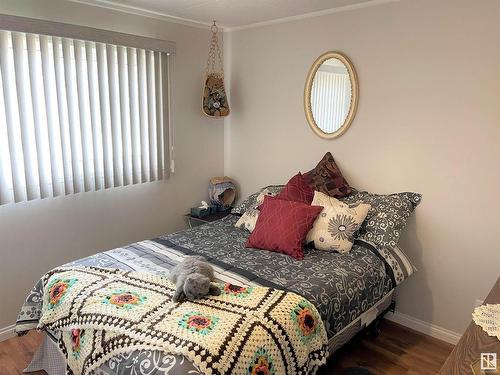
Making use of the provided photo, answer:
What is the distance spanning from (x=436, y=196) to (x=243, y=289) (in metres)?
1.54

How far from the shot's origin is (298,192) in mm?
2766

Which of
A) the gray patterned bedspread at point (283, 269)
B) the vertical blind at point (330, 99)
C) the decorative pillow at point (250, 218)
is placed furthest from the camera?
the vertical blind at point (330, 99)

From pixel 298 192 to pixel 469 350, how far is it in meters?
1.65

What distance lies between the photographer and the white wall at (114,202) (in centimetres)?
253

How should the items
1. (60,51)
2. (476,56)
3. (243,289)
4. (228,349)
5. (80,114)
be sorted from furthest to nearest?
(80,114) < (60,51) < (476,56) < (243,289) < (228,349)

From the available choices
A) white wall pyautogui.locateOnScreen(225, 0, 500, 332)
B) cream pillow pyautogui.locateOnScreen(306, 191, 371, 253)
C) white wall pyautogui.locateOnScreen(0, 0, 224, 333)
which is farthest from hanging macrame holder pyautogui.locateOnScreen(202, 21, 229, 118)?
cream pillow pyautogui.locateOnScreen(306, 191, 371, 253)

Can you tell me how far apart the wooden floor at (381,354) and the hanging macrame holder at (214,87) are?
7.10ft

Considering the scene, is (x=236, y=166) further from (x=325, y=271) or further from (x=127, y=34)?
(x=325, y=271)

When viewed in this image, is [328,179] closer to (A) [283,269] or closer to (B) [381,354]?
(A) [283,269]

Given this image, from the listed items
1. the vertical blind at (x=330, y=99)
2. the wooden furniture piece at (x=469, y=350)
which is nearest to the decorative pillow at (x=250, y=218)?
the vertical blind at (x=330, y=99)

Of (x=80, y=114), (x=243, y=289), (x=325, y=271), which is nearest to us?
(x=243, y=289)

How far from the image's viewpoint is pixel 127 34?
2.76m

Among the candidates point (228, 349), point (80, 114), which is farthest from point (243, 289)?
point (80, 114)

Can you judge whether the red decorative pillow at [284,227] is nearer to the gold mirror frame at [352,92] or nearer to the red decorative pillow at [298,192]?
the red decorative pillow at [298,192]
